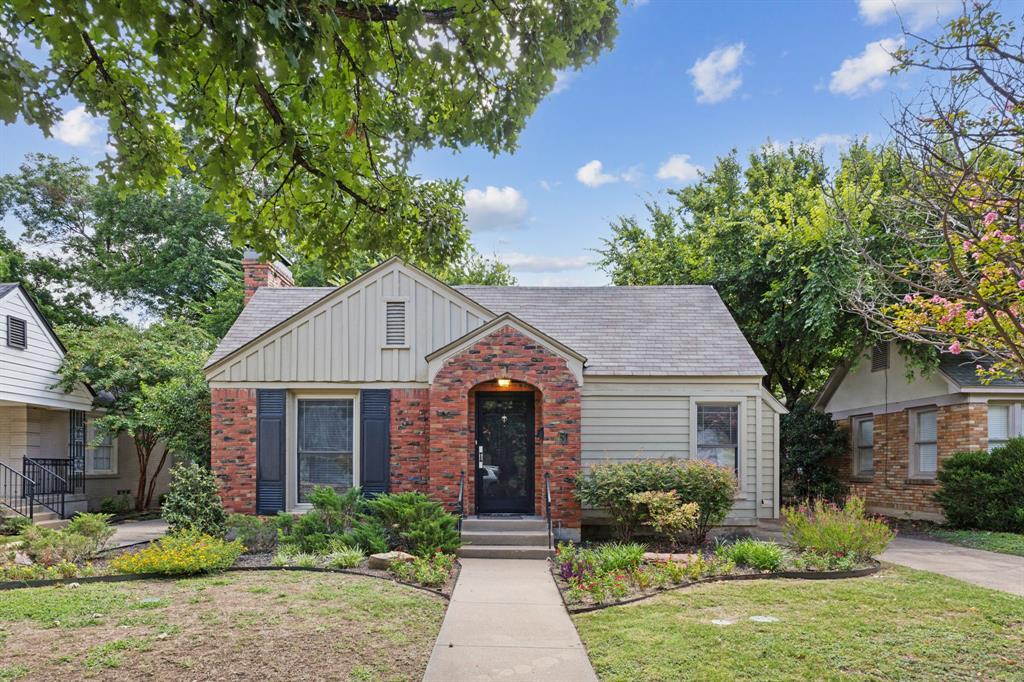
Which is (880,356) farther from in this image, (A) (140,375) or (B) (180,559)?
(A) (140,375)

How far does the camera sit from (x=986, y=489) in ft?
39.0

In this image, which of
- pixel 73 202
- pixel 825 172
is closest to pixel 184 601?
pixel 825 172

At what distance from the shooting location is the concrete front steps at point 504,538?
30.6 feet

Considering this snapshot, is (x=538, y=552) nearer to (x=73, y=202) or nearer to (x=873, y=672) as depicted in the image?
(x=873, y=672)

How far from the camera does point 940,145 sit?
195 inches

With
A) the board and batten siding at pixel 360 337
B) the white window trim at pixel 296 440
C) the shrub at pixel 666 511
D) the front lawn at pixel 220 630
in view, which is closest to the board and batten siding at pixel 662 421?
the shrub at pixel 666 511

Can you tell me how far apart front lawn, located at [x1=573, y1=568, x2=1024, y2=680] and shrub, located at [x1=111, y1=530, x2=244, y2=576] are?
446cm

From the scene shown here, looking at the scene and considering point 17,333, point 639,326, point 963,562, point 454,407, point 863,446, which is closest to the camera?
point 963,562

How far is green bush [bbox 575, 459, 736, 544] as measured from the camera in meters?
9.97

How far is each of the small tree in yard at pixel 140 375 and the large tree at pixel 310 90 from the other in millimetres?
8109

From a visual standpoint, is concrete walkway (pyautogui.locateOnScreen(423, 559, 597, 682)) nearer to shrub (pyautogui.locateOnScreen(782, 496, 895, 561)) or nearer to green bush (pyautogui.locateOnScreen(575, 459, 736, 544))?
green bush (pyautogui.locateOnScreen(575, 459, 736, 544))

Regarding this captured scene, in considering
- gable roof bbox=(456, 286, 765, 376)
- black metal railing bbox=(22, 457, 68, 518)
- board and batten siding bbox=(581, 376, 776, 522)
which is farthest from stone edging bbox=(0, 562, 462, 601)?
black metal railing bbox=(22, 457, 68, 518)

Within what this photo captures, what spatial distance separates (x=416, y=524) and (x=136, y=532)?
22.3 ft

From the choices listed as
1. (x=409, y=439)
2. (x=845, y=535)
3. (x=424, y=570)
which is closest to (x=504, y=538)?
(x=424, y=570)
